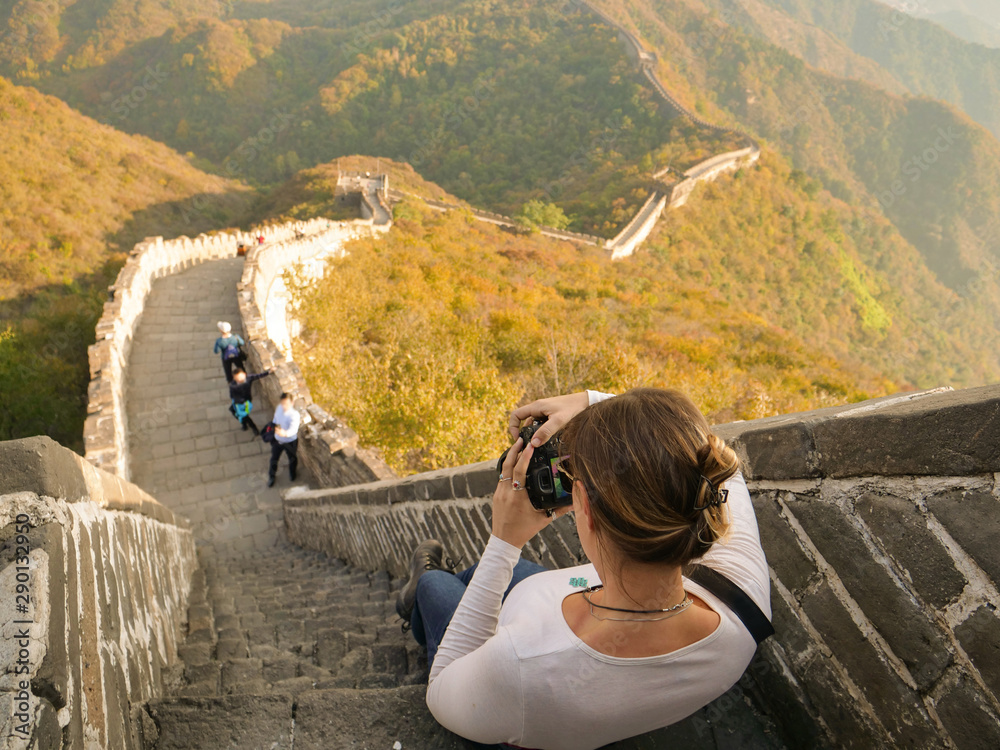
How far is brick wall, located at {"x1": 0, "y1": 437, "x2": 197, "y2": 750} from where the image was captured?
101 centimetres

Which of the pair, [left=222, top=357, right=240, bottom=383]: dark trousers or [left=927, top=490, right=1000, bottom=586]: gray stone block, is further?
[left=222, top=357, right=240, bottom=383]: dark trousers

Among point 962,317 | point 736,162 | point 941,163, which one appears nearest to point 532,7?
point 736,162

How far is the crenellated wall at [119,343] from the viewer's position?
5.75m

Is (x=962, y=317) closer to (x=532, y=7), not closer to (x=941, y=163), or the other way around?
(x=941, y=163)

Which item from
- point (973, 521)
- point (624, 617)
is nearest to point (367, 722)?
point (624, 617)

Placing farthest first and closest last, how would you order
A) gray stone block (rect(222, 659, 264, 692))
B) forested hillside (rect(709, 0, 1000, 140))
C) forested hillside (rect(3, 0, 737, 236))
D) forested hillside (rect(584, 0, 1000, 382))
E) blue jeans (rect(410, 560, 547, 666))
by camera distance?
forested hillside (rect(709, 0, 1000, 140)), forested hillside (rect(584, 0, 1000, 382)), forested hillside (rect(3, 0, 737, 236)), gray stone block (rect(222, 659, 264, 692)), blue jeans (rect(410, 560, 547, 666))

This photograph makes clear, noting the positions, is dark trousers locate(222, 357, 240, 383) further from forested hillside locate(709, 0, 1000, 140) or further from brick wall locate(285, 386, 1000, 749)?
forested hillside locate(709, 0, 1000, 140)

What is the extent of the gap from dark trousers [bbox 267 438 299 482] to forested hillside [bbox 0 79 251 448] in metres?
3.78

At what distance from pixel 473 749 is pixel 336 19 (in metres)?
89.5

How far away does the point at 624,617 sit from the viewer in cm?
108

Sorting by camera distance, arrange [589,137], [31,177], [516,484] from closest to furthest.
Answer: [516,484], [31,177], [589,137]

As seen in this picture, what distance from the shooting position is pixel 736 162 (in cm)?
4119

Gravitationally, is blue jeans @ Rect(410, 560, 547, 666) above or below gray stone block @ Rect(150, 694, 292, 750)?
below

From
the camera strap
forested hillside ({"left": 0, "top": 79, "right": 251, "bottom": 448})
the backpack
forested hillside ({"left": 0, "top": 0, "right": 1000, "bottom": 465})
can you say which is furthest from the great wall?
forested hillside ({"left": 0, "top": 0, "right": 1000, "bottom": 465})
